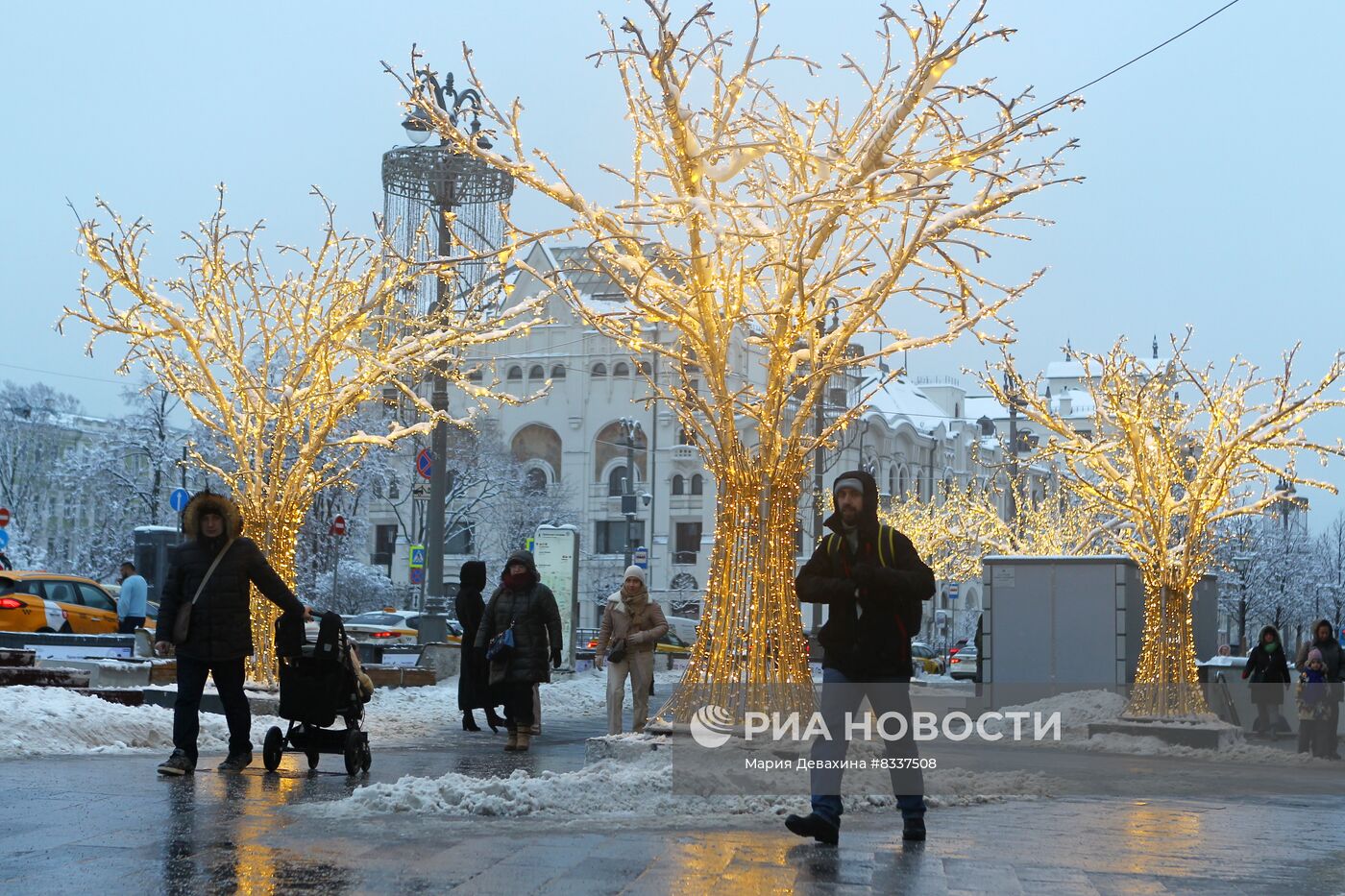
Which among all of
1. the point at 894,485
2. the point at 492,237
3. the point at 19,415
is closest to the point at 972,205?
the point at 492,237

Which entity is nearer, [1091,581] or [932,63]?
[932,63]

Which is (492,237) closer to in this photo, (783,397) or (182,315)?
(182,315)

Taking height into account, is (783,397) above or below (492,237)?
below

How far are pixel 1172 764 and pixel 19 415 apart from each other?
60.0m

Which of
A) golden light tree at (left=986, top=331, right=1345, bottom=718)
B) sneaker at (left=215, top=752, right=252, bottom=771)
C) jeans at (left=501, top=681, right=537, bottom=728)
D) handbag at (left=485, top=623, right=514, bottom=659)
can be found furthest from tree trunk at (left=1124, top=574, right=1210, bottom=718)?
sneaker at (left=215, top=752, right=252, bottom=771)

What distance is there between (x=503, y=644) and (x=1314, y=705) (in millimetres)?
10248

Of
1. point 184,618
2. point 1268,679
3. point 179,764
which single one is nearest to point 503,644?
point 184,618

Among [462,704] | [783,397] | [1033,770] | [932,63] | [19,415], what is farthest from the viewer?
[19,415]

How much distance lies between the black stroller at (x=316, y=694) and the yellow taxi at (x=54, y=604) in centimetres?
1813

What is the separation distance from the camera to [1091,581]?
2441 cm

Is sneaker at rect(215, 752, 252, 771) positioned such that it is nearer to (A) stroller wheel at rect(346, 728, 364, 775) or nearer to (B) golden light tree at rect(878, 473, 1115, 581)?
(A) stroller wheel at rect(346, 728, 364, 775)

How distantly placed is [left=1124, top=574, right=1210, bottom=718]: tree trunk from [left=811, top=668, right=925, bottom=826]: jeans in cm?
1180

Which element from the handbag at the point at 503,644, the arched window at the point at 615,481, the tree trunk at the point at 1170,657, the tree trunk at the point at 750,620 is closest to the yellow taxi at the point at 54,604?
the handbag at the point at 503,644

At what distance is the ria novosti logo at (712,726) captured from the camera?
10281 mm
